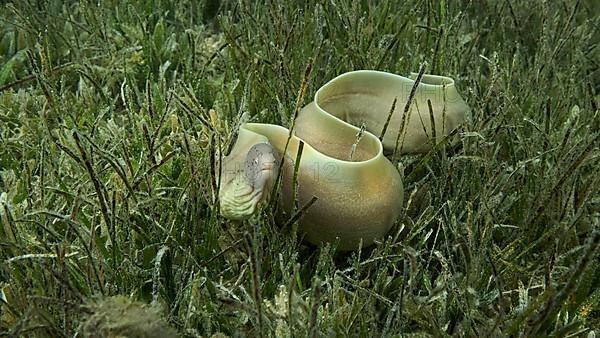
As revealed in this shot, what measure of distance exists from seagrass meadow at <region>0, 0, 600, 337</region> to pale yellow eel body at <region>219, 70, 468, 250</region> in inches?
2.0

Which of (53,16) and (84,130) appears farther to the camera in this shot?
(53,16)

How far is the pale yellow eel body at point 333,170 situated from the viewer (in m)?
1.48

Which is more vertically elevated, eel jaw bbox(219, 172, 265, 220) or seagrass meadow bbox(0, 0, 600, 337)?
eel jaw bbox(219, 172, 265, 220)

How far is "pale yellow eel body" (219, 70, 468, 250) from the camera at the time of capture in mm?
1484

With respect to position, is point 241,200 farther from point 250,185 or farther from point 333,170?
point 333,170

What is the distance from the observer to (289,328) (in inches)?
51.7

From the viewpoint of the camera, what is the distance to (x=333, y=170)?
1.52 meters

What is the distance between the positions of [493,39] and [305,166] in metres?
1.31

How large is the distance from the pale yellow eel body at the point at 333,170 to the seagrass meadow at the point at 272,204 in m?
0.05

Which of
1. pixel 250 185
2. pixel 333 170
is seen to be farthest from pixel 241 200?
pixel 333 170

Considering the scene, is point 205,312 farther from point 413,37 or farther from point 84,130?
point 413,37

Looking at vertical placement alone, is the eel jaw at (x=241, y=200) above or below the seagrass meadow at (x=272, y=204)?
above

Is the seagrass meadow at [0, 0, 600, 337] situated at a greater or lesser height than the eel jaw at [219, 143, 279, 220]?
lesser

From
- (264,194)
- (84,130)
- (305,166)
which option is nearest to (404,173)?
(305,166)
